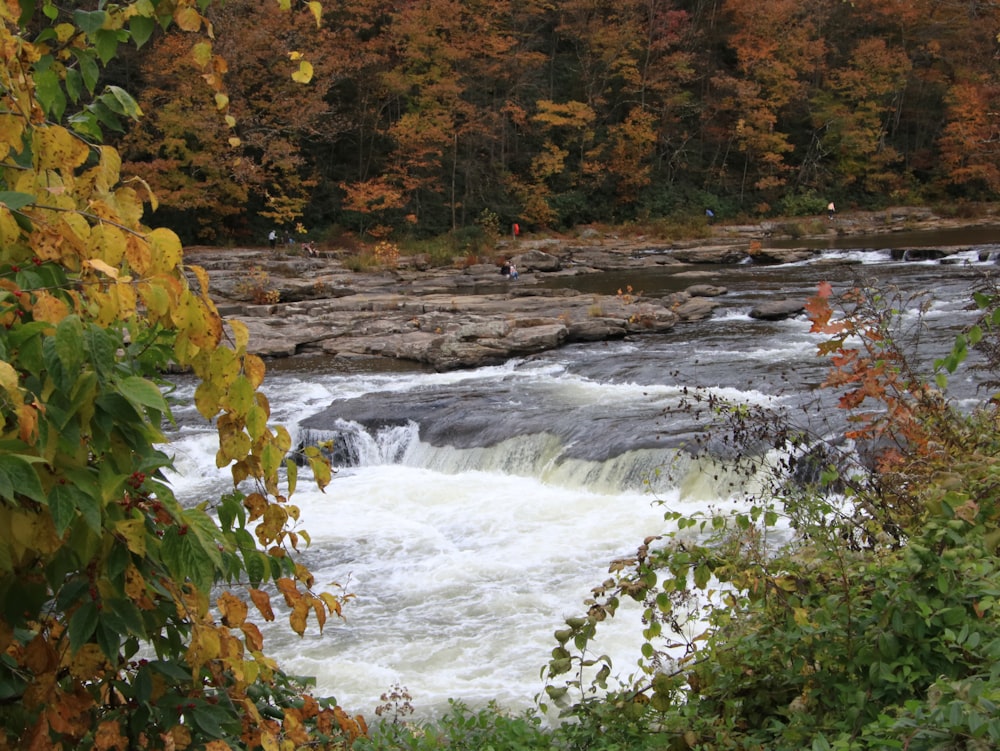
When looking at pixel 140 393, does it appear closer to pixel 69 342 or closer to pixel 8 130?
pixel 69 342

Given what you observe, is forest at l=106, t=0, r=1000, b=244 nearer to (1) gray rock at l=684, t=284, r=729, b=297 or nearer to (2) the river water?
(1) gray rock at l=684, t=284, r=729, b=297

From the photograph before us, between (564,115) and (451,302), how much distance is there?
2095 cm

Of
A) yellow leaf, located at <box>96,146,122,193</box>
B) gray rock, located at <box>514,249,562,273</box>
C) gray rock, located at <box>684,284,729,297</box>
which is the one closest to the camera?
yellow leaf, located at <box>96,146,122,193</box>

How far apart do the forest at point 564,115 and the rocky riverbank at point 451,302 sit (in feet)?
12.8

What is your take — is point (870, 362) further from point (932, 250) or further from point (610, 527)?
point (932, 250)

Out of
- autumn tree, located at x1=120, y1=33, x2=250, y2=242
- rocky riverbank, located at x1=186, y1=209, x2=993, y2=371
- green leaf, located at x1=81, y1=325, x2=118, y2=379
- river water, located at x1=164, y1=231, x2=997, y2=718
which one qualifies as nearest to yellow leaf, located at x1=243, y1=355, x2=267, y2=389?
green leaf, located at x1=81, y1=325, x2=118, y2=379

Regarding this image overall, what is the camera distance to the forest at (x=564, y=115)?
98.7ft

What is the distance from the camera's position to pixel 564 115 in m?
37.7

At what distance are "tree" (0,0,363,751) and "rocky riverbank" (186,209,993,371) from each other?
42.1 feet

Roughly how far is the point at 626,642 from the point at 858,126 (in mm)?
38196

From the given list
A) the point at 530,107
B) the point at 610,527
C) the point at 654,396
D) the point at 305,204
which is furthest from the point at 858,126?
the point at 610,527

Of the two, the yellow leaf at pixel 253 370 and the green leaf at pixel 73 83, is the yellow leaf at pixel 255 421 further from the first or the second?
the green leaf at pixel 73 83

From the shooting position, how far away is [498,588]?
753cm

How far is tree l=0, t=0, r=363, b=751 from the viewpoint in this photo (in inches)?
60.4
